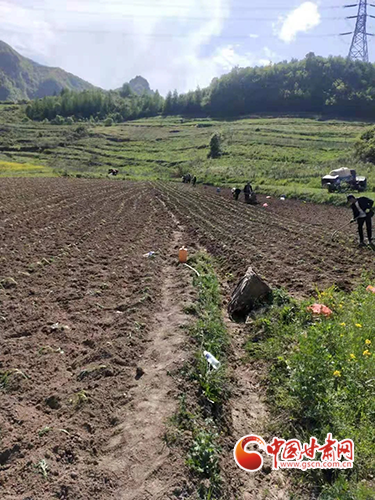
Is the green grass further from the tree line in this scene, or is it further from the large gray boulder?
the tree line

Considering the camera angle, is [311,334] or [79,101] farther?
[79,101]

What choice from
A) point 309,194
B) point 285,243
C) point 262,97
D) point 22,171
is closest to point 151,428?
point 285,243

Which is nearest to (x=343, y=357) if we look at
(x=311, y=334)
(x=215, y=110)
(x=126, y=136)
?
(x=311, y=334)

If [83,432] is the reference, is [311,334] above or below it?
above

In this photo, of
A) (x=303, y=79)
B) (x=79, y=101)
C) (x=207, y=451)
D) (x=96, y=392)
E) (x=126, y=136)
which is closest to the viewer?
(x=207, y=451)

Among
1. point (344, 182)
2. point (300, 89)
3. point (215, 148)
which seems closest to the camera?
point (344, 182)

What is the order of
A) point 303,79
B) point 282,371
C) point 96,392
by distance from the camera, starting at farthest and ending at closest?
point 303,79 < point 282,371 < point 96,392

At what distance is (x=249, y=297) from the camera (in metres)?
8.02

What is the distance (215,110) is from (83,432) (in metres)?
128

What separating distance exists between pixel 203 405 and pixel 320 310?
10.3 feet

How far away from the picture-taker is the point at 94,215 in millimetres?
18953

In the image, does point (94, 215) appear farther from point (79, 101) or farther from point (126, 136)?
point (79, 101)

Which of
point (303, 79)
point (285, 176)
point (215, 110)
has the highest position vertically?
point (303, 79)

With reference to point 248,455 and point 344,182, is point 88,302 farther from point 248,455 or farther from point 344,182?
point 344,182
